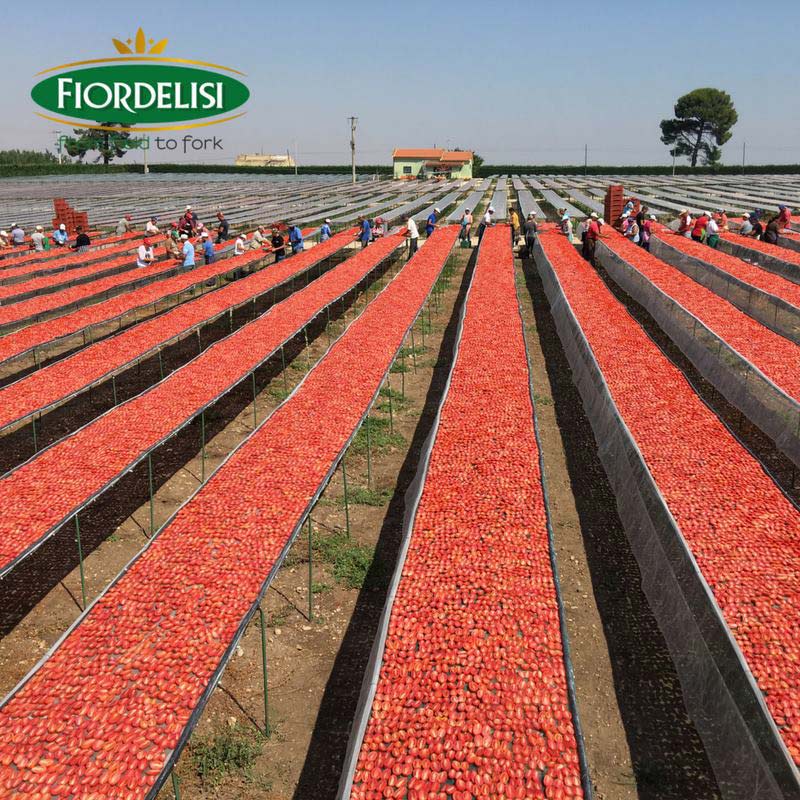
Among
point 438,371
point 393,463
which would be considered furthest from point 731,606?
point 438,371

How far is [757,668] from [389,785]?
384 cm

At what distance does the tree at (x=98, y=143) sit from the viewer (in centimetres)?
10431

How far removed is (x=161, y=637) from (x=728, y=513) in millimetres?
7428

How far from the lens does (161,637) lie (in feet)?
23.3

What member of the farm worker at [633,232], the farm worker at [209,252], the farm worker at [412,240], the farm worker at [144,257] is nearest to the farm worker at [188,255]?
the farm worker at [209,252]

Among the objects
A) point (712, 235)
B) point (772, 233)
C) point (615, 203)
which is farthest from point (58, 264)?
point (772, 233)

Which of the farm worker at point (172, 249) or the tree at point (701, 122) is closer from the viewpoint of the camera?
the farm worker at point (172, 249)

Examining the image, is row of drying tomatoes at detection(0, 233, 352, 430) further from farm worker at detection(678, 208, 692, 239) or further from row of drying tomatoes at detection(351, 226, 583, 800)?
farm worker at detection(678, 208, 692, 239)

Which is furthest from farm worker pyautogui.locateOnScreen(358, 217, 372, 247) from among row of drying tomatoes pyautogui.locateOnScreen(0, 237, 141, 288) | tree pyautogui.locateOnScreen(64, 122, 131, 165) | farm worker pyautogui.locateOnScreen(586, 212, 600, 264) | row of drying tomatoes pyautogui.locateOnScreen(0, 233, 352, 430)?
tree pyautogui.locateOnScreen(64, 122, 131, 165)

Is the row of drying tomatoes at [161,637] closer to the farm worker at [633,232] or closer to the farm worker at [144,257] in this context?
the farm worker at [144,257]

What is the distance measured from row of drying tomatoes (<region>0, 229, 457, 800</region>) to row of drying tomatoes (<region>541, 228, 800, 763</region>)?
5.23 metres

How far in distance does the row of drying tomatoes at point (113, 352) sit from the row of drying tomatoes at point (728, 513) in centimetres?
1120

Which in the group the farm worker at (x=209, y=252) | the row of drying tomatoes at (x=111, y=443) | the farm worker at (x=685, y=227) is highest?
the farm worker at (x=685, y=227)

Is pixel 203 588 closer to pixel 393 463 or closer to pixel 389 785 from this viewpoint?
pixel 389 785
